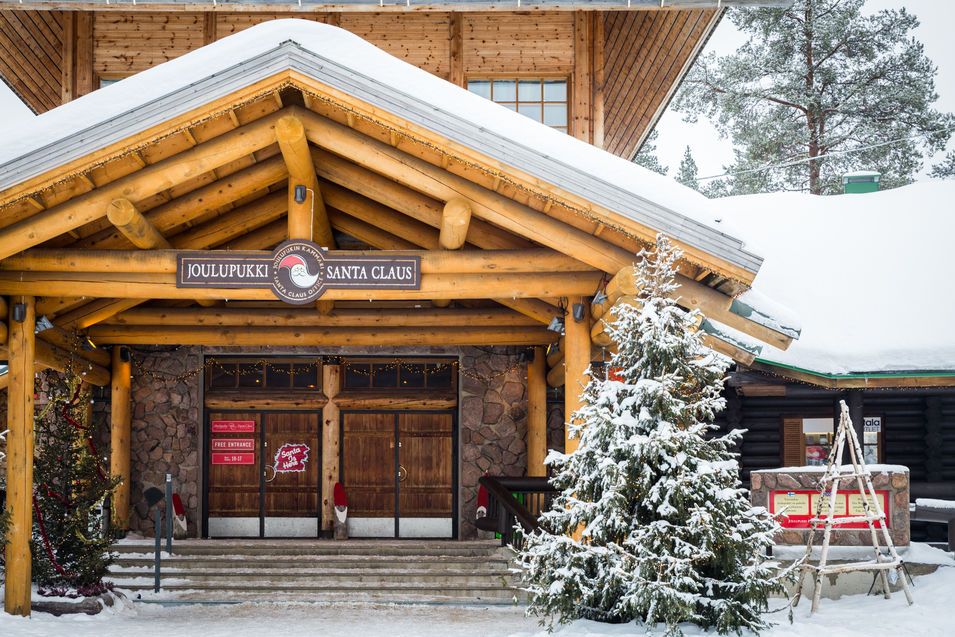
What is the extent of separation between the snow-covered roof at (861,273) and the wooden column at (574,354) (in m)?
3.00

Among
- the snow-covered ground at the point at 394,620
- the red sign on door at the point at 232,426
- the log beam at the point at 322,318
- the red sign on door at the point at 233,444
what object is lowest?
the snow-covered ground at the point at 394,620

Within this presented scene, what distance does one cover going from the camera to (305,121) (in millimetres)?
11203

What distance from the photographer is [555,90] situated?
658 inches

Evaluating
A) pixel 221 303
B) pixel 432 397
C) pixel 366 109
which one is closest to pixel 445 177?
pixel 366 109

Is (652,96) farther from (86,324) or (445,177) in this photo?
(86,324)

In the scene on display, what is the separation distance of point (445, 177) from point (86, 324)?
5763 mm

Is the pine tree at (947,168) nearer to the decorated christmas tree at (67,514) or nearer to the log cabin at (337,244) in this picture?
the log cabin at (337,244)

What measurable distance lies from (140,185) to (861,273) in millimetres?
11170

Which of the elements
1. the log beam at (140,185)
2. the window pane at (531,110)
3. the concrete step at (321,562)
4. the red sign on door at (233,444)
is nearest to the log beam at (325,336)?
the red sign on door at (233,444)

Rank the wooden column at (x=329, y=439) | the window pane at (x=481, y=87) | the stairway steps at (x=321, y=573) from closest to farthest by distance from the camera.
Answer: the stairway steps at (x=321, y=573) → the window pane at (x=481, y=87) → the wooden column at (x=329, y=439)

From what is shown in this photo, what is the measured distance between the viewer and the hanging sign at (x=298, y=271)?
11.2 m

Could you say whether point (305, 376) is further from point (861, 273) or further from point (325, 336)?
point (861, 273)

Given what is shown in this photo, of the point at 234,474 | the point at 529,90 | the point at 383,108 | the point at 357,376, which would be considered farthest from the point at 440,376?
the point at 383,108

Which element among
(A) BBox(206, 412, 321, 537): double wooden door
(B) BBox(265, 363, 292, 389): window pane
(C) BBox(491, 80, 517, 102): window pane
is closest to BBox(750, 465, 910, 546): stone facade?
(C) BBox(491, 80, 517, 102): window pane
